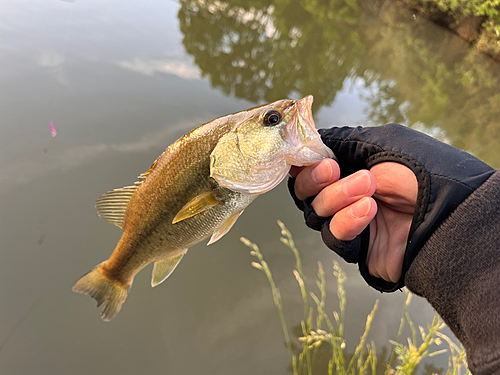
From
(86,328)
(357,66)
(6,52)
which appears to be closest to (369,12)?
(357,66)

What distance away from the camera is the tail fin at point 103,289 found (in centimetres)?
187

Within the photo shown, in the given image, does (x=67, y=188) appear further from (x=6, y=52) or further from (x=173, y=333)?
(x=6, y=52)

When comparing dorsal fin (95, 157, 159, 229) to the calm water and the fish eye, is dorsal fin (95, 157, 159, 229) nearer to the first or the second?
the fish eye

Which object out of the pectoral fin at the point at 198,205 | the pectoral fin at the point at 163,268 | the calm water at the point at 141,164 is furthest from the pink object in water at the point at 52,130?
the pectoral fin at the point at 198,205

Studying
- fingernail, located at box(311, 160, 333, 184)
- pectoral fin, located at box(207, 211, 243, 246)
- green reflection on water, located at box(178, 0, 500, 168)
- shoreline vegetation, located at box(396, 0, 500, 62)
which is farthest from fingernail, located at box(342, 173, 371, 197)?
shoreline vegetation, located at box(396, 0, 500, 62)

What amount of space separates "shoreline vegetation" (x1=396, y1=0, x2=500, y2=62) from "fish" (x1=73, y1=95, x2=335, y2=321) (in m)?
19.7

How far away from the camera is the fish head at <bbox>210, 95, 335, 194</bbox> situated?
4.54 ft

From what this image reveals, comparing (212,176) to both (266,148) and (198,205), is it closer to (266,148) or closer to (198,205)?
(198,205)

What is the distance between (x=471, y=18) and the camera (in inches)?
620

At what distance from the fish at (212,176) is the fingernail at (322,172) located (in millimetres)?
47

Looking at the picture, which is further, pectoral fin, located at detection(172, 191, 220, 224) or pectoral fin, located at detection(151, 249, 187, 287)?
pectoral fin, located at detection(151, 249, 187, 287)

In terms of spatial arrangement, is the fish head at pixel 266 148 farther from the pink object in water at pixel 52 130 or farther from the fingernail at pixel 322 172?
the pink object in water at pixel 52 130

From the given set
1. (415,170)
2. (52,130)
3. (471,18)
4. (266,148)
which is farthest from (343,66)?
(471,18)

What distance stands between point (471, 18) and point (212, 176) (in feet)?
74.3
